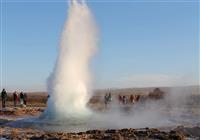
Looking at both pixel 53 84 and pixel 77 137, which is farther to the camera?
pixel 53 84

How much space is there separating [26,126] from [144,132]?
6.21m

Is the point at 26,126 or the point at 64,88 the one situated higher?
the point at 64,88

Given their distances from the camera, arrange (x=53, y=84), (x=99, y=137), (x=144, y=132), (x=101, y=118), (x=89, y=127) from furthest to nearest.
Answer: (x=53, y=84)
(x=101, y=118)
(x=89, y=127)
(x=144, y=132)
(x=99, y=137)

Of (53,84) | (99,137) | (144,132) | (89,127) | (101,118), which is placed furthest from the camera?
(53,84)

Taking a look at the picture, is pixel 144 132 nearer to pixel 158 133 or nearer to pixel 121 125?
pixel 158 133

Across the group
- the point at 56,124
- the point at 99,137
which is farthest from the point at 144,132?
the point at 56,124

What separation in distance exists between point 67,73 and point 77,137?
9473 millimetres

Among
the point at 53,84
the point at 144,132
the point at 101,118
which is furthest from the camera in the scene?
the point at 53,84

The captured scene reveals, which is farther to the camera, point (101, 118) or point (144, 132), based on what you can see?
point (101, 118)

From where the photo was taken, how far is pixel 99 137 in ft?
54.3

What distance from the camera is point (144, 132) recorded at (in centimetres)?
1764

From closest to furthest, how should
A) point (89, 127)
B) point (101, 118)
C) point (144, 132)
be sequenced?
1. point (144, 132)
2. point (89, 127)
3. point (101, 118)

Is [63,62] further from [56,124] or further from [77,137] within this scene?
[77,137]

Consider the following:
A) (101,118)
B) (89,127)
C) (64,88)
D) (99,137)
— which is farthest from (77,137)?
(64,88)
